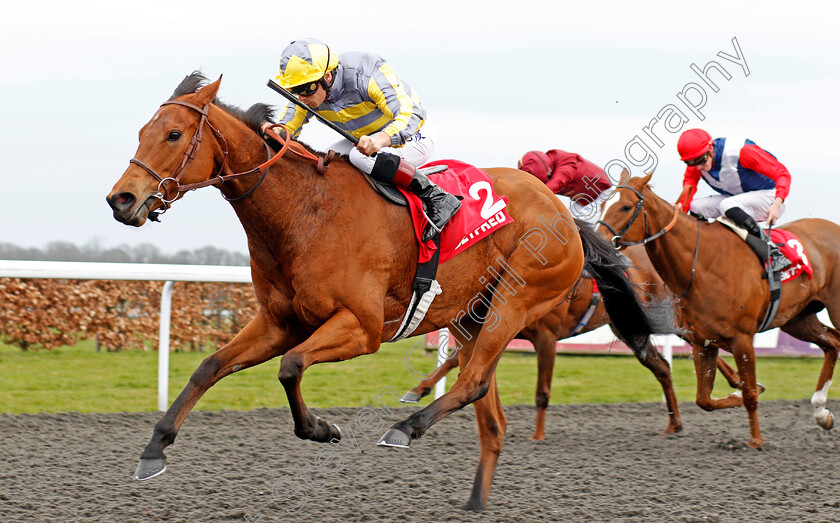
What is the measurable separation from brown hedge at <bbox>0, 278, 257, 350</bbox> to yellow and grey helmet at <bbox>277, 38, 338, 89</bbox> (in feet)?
17.0

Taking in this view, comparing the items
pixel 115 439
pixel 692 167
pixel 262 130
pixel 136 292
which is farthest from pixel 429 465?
pixel 136 292

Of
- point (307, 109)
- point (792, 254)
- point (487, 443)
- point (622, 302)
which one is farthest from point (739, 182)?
point (307, 109)

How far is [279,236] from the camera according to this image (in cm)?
308

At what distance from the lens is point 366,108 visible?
353 cm

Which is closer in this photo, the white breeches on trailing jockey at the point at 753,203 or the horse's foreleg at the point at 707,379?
the horse's foreleg at the point at 707,379

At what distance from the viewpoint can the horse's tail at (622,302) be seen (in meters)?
4.22

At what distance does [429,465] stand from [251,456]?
943 mm

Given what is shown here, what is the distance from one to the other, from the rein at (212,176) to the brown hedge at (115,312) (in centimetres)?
521

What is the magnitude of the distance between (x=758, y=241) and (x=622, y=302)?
5.18 ft

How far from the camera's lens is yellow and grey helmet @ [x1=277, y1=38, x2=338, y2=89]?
3234 millimetres

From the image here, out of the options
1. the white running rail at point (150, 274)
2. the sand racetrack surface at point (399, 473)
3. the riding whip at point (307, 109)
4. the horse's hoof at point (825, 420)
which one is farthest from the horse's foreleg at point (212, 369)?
the horse's hoof at point (825, 420)

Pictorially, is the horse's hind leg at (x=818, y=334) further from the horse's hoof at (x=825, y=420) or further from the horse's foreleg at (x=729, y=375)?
the horse's foreleg at (x=729, y=375)

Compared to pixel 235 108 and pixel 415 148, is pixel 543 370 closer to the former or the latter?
pixel 415 148

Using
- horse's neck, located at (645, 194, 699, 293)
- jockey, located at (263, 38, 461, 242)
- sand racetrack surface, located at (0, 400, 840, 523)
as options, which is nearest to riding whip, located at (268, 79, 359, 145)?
jockey, located at (263, 38, 461, 242)
